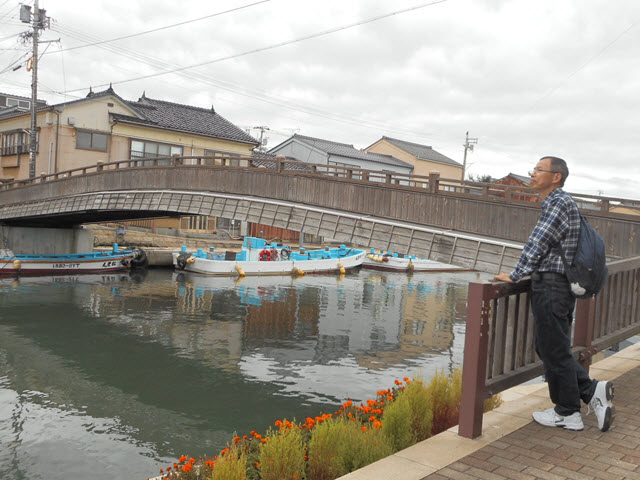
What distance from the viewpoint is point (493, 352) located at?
4.96 metres

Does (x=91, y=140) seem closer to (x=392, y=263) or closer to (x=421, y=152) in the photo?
(x=392, y=263)

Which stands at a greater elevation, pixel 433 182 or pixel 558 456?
pixel 433 182

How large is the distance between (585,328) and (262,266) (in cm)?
3077

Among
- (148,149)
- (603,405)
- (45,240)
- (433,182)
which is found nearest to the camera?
(603,405)

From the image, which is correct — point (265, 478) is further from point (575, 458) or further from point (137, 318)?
point (137, 318)

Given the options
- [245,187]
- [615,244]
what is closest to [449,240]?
[615,244]

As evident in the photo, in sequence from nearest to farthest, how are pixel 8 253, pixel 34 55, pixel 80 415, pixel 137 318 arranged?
1. pixel 80 415
2. pixel 137 318
3. pixel 8 253
4. pixel 34 55

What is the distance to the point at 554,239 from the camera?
468 centimetres

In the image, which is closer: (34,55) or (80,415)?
(80,415)

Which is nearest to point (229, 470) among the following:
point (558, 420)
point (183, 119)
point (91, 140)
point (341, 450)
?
point (341, 450)

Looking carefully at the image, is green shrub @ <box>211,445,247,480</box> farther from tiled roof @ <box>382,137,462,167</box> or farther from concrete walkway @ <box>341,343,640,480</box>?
tiled roof @ <box>382,137,462,167</box>

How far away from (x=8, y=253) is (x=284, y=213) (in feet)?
64.9

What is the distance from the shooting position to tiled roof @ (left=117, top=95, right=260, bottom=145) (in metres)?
42.2

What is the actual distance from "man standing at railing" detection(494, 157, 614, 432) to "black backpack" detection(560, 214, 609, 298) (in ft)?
0.20
